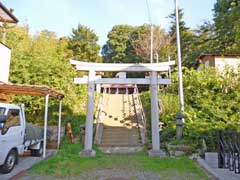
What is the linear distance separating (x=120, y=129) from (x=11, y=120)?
759cm

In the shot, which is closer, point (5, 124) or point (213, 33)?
point (5, 124)

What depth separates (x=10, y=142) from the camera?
285 inches

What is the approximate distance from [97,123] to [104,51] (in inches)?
1189

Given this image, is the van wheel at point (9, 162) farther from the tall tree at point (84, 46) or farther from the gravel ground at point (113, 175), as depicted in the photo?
the tall tree at point (84, 46)

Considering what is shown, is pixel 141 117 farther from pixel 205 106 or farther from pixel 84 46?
pixel 84 46

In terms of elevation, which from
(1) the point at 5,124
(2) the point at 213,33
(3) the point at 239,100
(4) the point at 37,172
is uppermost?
(2) the point at 213,33

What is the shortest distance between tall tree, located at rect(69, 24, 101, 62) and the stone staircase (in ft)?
45.7

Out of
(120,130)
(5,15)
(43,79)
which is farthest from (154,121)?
(5,15)

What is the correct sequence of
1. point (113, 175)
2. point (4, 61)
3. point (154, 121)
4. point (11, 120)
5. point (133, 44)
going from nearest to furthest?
point (113, 175) → point (11, 120) → point (154, 121) → point (4, 61) → point (133, 44)

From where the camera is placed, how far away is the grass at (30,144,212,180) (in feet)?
23.4

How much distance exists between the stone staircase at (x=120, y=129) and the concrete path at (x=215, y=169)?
355cm

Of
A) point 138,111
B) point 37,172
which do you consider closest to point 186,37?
point 138,111

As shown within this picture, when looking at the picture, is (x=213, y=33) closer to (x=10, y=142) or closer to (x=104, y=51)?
(x=104, y=51)

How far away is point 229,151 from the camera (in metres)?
7.55
